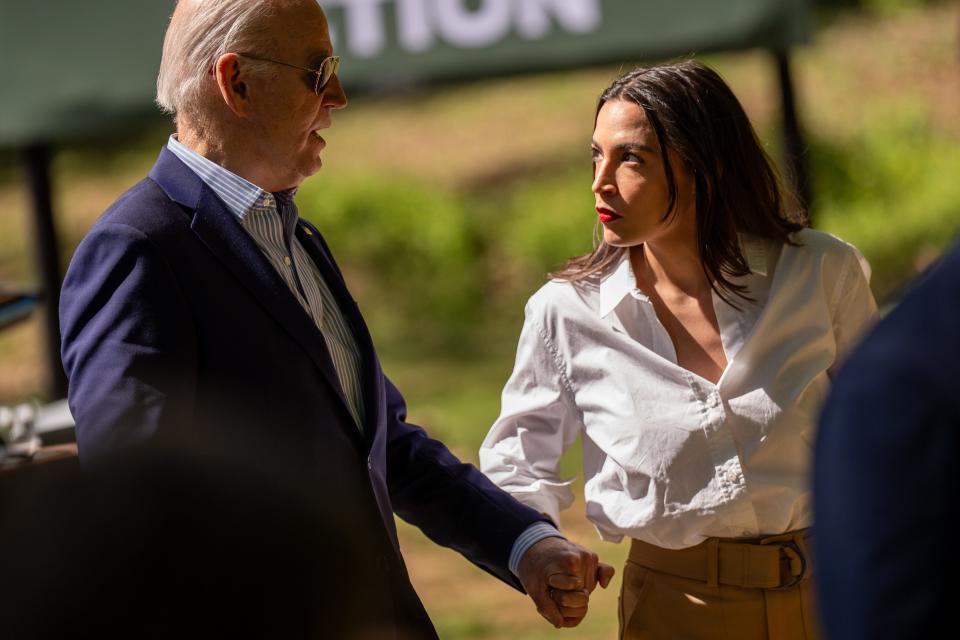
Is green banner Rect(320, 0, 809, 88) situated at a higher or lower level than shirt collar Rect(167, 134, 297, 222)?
lower

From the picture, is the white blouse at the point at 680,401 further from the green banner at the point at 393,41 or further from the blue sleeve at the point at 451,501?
the green banner at the point at 393,41

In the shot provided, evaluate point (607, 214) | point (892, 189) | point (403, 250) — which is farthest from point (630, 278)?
point (892, 189)

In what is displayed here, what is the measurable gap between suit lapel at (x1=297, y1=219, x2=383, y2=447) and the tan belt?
0.67m

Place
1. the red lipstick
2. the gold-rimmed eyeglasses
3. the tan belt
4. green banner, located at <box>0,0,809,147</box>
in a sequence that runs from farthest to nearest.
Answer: green banner, located at <box>0,0,809,147</box> < the red lipstick < the tan belt < the gold-rimmed eyeglasses

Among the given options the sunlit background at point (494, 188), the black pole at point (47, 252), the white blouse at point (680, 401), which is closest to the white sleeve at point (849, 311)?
the white blouse at point (680, 401)

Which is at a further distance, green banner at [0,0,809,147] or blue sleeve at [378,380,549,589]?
green banner at [0,0,809,147]

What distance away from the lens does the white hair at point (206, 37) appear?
218cm

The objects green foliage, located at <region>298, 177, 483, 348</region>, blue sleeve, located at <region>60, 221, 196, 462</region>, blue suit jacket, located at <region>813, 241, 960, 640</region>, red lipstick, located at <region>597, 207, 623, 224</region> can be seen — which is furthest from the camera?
green foliage, located at <region>298, 177, 483, 348</region>

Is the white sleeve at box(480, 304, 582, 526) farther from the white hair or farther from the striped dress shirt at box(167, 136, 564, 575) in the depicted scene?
the white hair

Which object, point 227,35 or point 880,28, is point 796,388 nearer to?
point 227,35

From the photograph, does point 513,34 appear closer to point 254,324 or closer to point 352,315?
point 352,315

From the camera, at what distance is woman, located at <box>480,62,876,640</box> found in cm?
243

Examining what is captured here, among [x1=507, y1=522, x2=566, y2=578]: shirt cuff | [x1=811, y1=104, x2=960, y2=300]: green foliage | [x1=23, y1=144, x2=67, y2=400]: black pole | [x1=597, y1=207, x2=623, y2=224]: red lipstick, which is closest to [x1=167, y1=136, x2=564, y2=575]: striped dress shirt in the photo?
[x1=507, y1=522, x2=566, y2=578]: shirt cuff

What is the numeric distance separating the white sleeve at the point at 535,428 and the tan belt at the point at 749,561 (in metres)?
0.30
